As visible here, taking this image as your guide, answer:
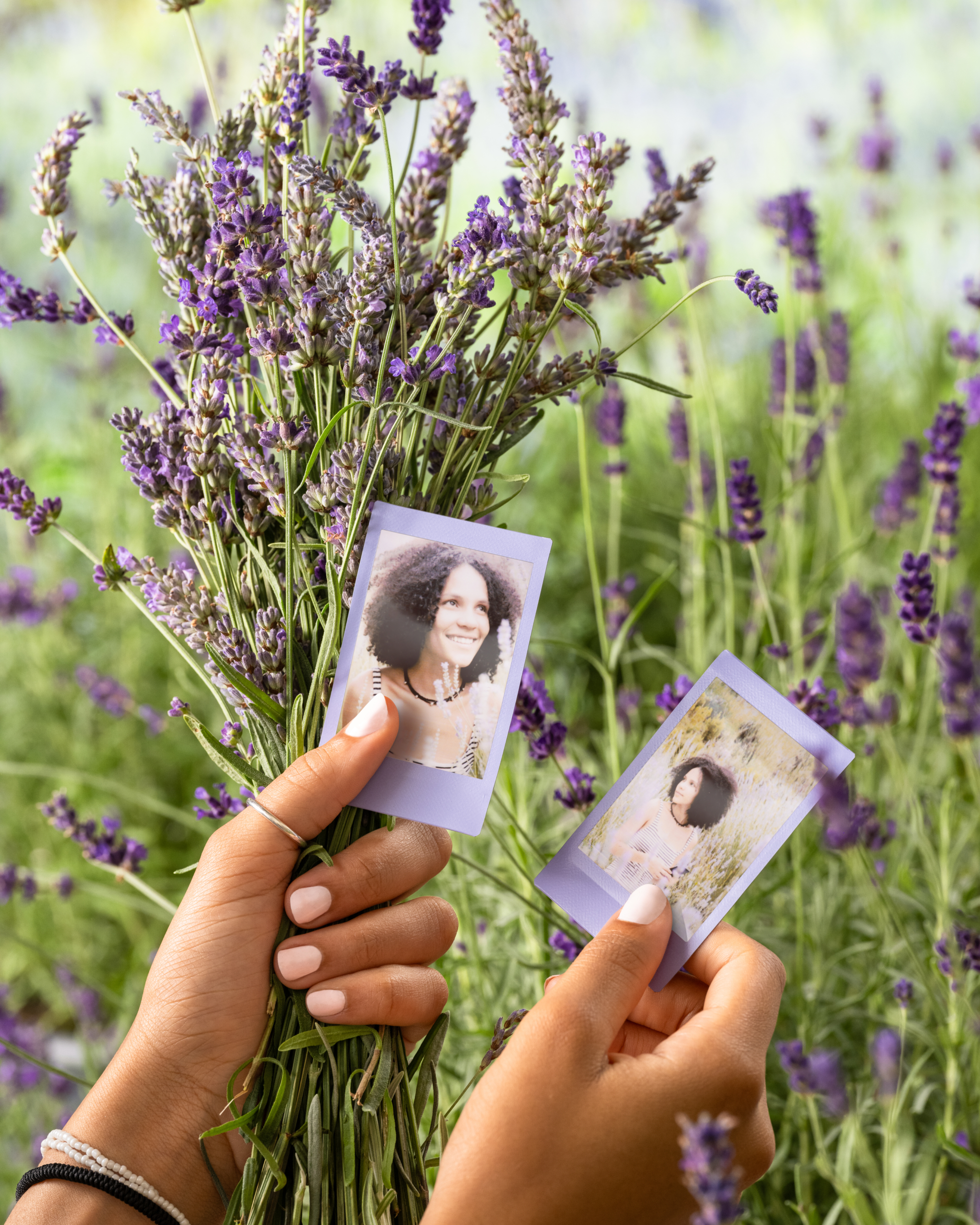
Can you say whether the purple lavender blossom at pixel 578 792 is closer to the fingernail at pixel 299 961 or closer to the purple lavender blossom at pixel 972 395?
the fingernail at pixel 299 961

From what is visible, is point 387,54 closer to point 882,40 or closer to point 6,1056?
point 882,40

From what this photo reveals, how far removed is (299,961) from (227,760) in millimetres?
150

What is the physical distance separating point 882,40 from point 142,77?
2626 mm

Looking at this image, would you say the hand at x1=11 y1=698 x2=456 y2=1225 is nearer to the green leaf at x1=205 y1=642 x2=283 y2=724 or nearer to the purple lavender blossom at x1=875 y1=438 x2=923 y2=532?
the green leaf at x1=205 y1=642 x2=283 y2=724

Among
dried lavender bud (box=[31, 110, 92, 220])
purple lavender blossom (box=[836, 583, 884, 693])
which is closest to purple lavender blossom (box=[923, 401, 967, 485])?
purple lavender blossom (box=[836, 583, 884, 693])

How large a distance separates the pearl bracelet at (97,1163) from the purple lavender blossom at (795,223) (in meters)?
1.17

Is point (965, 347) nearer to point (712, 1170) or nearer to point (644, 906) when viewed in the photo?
point (644, 906)

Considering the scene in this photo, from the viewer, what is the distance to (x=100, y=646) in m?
2.15

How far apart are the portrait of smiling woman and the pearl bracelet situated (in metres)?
0.34

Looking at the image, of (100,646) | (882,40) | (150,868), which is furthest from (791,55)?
(150,868)

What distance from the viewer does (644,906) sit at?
2.08 feet


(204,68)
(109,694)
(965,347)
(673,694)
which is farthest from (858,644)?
(109,694)

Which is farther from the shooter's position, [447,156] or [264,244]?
[447,156]

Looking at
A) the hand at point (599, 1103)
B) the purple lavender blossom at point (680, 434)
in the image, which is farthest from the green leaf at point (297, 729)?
the purple lavender blossom at point (680, 434)
